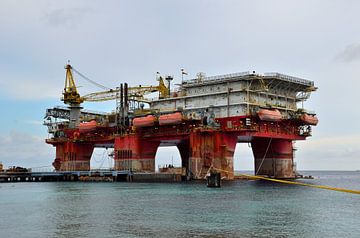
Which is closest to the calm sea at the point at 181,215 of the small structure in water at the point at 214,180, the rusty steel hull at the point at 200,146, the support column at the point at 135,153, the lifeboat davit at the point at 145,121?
the small structure in water at the point at 214,180

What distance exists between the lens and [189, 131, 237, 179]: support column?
6381cm

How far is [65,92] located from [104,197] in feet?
157

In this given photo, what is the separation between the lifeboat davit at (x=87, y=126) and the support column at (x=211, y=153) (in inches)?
887

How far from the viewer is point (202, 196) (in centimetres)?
4400

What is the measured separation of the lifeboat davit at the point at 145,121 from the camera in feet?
230

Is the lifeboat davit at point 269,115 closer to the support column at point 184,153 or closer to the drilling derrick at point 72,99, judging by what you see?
the support column at point 184,153

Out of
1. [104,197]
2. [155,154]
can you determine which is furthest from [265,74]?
[104,197]

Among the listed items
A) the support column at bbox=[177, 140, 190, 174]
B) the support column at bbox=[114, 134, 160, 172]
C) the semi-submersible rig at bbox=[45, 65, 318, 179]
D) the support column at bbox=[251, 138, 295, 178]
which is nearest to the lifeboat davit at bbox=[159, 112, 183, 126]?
the semi-submersible rig at bbox=[45, 65, 318, 179]

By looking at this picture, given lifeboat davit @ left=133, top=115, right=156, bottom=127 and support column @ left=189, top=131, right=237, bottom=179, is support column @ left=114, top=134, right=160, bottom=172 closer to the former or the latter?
lifeboat davit @ left=133, top=115, right=156, bottom=127

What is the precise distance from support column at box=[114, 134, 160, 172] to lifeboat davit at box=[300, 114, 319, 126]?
2216cm

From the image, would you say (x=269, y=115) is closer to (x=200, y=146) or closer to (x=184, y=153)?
(x=200, y=146)

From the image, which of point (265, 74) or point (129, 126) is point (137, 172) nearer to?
point (129, 126)

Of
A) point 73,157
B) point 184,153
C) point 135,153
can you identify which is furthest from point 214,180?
point 73,157

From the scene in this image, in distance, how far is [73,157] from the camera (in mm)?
88250
